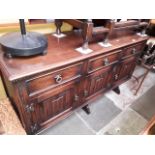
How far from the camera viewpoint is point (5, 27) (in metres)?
1.02

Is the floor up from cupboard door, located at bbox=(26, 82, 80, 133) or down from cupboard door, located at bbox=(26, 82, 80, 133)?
down

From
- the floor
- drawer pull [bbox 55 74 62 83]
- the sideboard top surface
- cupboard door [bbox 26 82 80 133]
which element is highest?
the sideboard top surface

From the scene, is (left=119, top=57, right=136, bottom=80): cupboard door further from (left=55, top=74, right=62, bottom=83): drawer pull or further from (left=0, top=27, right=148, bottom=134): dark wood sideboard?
(left=55, top=74, right=62, bottom=83): drawer pull

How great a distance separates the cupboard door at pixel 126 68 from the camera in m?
1.57

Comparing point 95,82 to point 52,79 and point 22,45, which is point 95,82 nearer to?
point 52,79

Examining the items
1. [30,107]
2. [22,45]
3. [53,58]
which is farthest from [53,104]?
[22,45]

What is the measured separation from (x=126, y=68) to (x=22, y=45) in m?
1.26

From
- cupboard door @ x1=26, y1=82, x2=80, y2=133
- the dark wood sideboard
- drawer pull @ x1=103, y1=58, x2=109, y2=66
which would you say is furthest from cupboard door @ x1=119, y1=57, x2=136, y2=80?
cupboard door @ x1=26, y1=82, x2=80, y2=133

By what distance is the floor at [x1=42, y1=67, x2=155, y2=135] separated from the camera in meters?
1.41

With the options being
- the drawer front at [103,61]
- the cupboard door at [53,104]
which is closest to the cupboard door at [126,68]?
the drawer front at [103,61]

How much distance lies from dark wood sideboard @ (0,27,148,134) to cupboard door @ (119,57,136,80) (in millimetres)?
43
